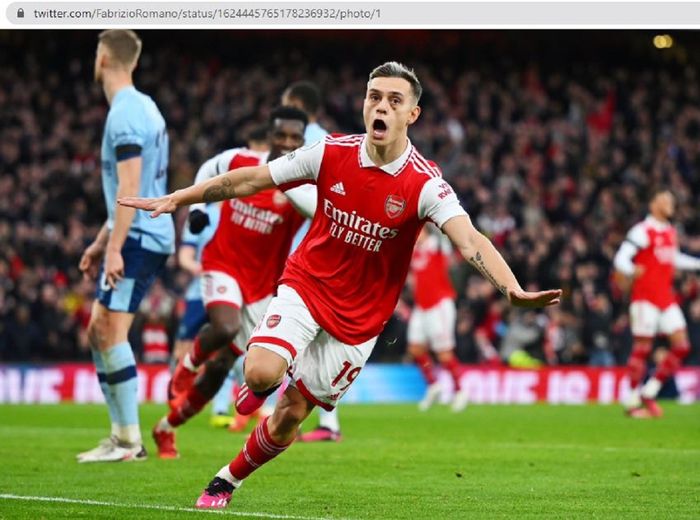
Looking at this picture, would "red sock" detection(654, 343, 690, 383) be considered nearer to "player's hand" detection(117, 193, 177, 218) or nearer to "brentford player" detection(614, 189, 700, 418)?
"brentford player" detection(614, 189, 700, 418)

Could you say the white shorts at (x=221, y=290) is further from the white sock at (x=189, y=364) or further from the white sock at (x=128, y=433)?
the white sock at (x=128, y=433)

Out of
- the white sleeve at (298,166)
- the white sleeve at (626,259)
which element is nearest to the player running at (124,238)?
the white sleeve at (298,166)

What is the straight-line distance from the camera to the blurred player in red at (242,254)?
10484 millimetres

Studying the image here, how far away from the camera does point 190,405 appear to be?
31.7 feet

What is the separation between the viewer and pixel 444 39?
3331 centimetres

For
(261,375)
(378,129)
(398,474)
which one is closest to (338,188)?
(378,129)

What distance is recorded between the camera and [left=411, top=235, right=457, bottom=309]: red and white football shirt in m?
19.4

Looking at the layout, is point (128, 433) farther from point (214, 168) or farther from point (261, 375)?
point (261, 375)

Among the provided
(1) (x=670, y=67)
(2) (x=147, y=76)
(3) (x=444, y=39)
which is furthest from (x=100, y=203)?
(1) (x=670, y=67)

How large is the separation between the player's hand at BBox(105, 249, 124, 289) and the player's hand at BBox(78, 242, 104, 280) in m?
0.57

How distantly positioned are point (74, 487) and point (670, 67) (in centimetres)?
2781

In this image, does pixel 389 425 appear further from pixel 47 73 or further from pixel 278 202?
pixel 47 73

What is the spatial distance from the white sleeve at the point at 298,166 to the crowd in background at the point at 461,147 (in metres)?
15.1

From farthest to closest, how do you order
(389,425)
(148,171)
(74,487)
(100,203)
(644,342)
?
(100,203) → (644,342) → (389,425) → (148,171) → (74,487)
